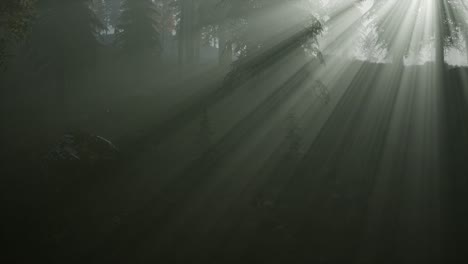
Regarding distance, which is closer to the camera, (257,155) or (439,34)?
(257,155)

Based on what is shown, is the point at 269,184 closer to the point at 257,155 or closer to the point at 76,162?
the point at 257,155

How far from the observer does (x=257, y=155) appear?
1795 cm

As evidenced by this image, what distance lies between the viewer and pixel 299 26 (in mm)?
16938

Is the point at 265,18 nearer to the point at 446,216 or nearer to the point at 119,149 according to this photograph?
the point at 119,149

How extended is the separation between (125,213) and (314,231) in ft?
23.7

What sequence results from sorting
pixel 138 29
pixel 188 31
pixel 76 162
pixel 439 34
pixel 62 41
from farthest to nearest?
1. pixel 188 31
2. pixel 138 29
3. pixel 62 41
4. pixel 439 34
5. pixel 76 162

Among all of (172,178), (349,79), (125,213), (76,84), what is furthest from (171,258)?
(76,84)

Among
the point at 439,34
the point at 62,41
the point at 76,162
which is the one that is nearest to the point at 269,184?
the point at 76,162

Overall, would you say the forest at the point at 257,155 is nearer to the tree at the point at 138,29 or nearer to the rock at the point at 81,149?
the rock at the point at 81,149

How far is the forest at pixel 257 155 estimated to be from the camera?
514 inches

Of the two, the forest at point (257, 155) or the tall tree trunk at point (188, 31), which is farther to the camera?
the tall tree trunk at point (188, 31)

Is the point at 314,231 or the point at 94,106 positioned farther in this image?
the point at 94,106

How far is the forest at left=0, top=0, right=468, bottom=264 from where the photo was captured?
1306 cm

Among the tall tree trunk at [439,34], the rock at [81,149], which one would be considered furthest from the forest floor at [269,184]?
the tall tree trunk at [439,34]
